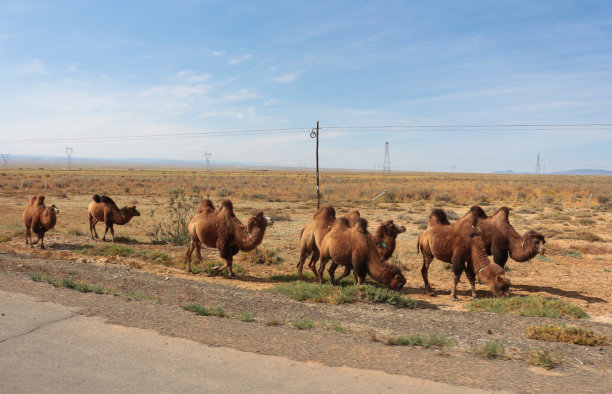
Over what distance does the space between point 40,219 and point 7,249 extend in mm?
1547

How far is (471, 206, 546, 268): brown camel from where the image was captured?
10359mm

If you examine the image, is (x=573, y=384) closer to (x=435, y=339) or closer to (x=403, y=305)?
(x=435, y=339)

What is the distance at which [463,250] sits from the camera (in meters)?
10.1

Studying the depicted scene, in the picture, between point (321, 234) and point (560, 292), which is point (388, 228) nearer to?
point (321, 234)

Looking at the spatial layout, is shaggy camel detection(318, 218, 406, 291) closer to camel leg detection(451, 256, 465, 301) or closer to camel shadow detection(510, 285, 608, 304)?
camel leg detection(451, 256, 465, 301)

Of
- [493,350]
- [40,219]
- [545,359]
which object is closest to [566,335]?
[545,359]

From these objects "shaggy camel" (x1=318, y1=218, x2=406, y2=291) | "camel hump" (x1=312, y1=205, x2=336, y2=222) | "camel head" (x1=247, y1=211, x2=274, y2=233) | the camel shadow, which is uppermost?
"camel hump" (x1=312, y1=205, x2=336, y2=222)

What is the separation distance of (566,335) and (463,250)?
3932mm

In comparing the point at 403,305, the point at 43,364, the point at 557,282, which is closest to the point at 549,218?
the point at 557,282

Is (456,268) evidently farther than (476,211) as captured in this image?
No

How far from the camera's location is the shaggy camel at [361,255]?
9.16 m

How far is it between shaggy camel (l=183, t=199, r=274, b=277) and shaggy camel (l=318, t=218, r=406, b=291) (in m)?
2.32

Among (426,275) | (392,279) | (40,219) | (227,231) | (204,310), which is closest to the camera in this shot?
(204,310)

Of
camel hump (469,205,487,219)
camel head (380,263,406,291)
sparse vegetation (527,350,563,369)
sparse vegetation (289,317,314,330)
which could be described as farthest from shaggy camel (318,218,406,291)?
sparse vegetation (527,350,563,369)
